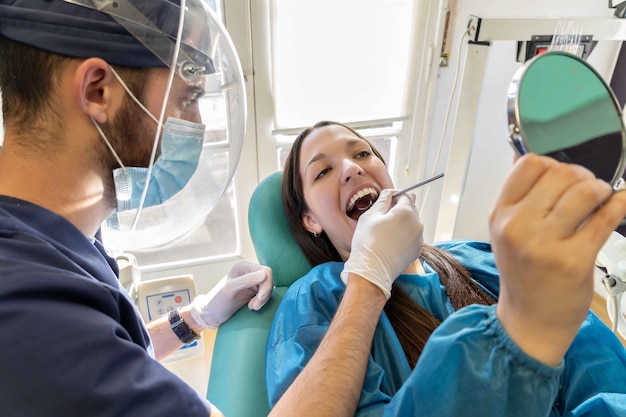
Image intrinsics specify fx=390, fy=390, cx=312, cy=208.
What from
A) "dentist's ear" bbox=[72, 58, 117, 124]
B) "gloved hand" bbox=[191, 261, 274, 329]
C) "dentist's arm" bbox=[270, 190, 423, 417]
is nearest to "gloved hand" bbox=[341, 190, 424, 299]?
"dentist's arm" bbox=[270, 190, 423, 417]

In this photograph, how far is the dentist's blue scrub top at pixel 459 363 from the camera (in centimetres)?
54

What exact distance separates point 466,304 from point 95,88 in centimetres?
113

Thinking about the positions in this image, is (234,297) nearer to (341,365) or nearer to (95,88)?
(341,365)

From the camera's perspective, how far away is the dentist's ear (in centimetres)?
75

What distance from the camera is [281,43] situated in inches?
74.7

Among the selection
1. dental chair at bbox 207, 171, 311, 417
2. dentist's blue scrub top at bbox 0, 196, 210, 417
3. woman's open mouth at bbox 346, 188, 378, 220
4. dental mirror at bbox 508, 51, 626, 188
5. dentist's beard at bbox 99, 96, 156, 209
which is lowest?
dental chair at bbox 207, 171, 311, 417

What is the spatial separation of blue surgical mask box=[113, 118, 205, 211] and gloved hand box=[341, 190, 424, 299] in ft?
1.68

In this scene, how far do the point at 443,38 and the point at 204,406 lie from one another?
206 cm

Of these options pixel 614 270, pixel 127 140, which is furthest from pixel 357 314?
pixel 614 270

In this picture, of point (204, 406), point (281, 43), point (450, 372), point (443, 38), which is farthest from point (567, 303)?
point (443, 38)

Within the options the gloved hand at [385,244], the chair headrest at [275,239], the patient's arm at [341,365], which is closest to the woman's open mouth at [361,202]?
the gloved hand at [385,244]

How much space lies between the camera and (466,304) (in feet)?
3.94

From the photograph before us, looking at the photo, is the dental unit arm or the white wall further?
the white wall

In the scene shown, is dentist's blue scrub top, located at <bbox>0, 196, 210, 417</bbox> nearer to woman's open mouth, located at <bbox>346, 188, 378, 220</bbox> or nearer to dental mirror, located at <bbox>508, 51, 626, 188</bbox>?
dental mirror, located at <bbox>508, 51, 626, 188</bbox>
